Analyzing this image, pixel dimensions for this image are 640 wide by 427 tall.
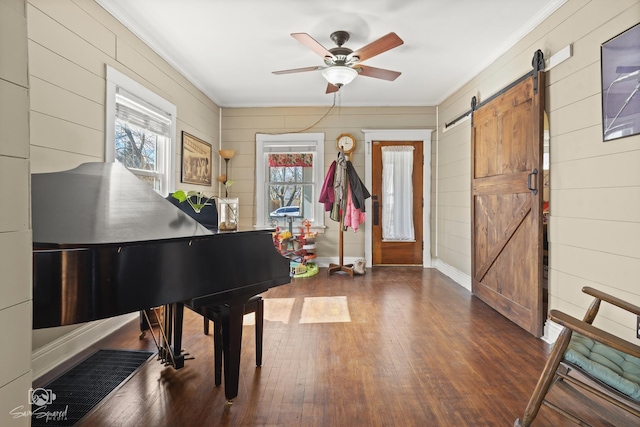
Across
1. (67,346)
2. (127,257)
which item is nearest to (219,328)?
(127,257)

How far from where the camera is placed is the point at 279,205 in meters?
5.44

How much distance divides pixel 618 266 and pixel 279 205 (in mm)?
4282

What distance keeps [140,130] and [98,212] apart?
1956 mm

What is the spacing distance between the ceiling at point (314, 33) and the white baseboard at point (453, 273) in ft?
8.36

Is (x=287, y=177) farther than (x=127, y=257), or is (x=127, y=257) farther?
(x=287, y=177)

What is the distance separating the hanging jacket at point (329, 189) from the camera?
494 centimetres

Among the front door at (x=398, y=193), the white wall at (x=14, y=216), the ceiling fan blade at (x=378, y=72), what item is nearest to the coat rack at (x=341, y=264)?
the front door at (x=398, y=193)

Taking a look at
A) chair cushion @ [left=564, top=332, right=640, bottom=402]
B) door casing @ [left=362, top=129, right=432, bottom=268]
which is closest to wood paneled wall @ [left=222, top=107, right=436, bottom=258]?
door casing @ [left=362, top=129, right=432, bottom=268]

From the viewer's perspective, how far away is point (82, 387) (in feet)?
6.48

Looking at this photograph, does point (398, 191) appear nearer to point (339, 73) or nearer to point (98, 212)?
point (339, 73)

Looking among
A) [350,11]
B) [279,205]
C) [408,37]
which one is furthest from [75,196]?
[279,205]

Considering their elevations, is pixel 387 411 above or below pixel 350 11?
below

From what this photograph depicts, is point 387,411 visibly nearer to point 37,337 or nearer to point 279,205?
point 37,337

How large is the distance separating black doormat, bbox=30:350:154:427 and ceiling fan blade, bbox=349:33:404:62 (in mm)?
3012
